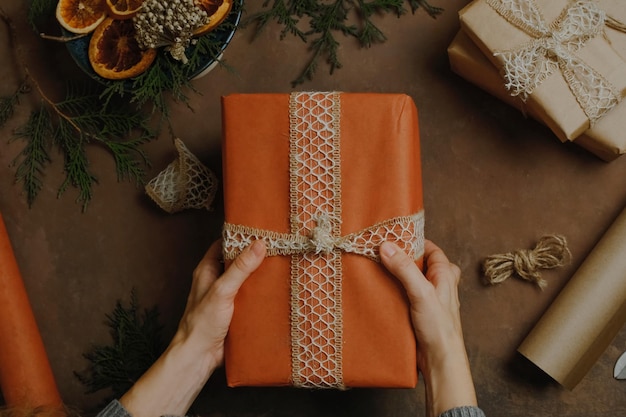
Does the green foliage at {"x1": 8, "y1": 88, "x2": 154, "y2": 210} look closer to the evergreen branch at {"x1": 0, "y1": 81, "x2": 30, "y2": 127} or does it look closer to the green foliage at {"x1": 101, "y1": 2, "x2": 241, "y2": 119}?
the evergreen branch at {"x1": 0, "y1": 81, "x2": 30, "y2": 127}

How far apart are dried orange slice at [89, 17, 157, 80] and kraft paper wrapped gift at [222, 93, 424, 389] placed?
1.15 ft

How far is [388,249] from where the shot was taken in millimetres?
1181

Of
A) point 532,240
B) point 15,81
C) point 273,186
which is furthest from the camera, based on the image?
point 15,81

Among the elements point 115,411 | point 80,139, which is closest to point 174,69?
point 80,139

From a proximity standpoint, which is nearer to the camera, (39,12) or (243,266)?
(243,266)

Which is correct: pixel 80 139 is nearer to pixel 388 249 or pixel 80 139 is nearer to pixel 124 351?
pixel 124 351

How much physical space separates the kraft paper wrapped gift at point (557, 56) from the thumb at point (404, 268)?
41cm

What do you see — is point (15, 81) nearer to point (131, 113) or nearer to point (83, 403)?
point (131, 113)

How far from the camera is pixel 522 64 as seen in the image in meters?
1.30

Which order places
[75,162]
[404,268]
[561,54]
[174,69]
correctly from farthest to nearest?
[75,162] < [174,69] < [561,54] < [404,268]

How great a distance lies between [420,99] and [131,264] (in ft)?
2.57

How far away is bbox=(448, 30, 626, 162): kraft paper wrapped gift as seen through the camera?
4.48 ft

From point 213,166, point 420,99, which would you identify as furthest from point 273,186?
point 420,99

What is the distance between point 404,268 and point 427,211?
428 mm
